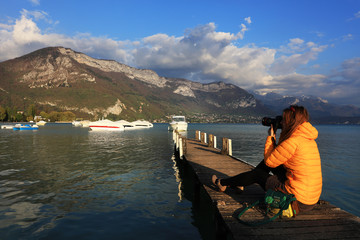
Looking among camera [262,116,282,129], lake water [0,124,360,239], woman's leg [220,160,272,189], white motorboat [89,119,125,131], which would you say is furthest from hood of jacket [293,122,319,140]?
white motorboat [89,119,125,131]

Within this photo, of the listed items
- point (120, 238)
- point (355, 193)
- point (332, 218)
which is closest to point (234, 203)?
point (332, 218)

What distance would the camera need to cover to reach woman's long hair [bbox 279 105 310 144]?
Answer: 470 centimetres

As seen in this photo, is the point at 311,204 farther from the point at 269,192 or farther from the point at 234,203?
the point at 234,203

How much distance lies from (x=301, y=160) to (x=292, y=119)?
933mm

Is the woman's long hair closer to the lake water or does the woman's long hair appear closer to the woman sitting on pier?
the woman sitting on pier

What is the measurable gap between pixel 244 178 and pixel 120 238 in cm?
454

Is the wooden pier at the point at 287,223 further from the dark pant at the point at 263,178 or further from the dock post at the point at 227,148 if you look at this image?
the dock post at the point at 227,148

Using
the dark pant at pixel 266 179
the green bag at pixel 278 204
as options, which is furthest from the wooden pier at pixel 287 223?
the dark pant at pixel 266 179

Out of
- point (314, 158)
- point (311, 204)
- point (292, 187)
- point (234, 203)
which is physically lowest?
point (234, 203)

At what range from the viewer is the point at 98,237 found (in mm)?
6902

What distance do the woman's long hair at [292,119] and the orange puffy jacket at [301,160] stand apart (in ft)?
0.31

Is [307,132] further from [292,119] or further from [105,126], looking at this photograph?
[105,126]

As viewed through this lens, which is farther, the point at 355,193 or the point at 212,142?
the point at 212,142

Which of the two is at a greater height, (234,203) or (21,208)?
(234,203)
